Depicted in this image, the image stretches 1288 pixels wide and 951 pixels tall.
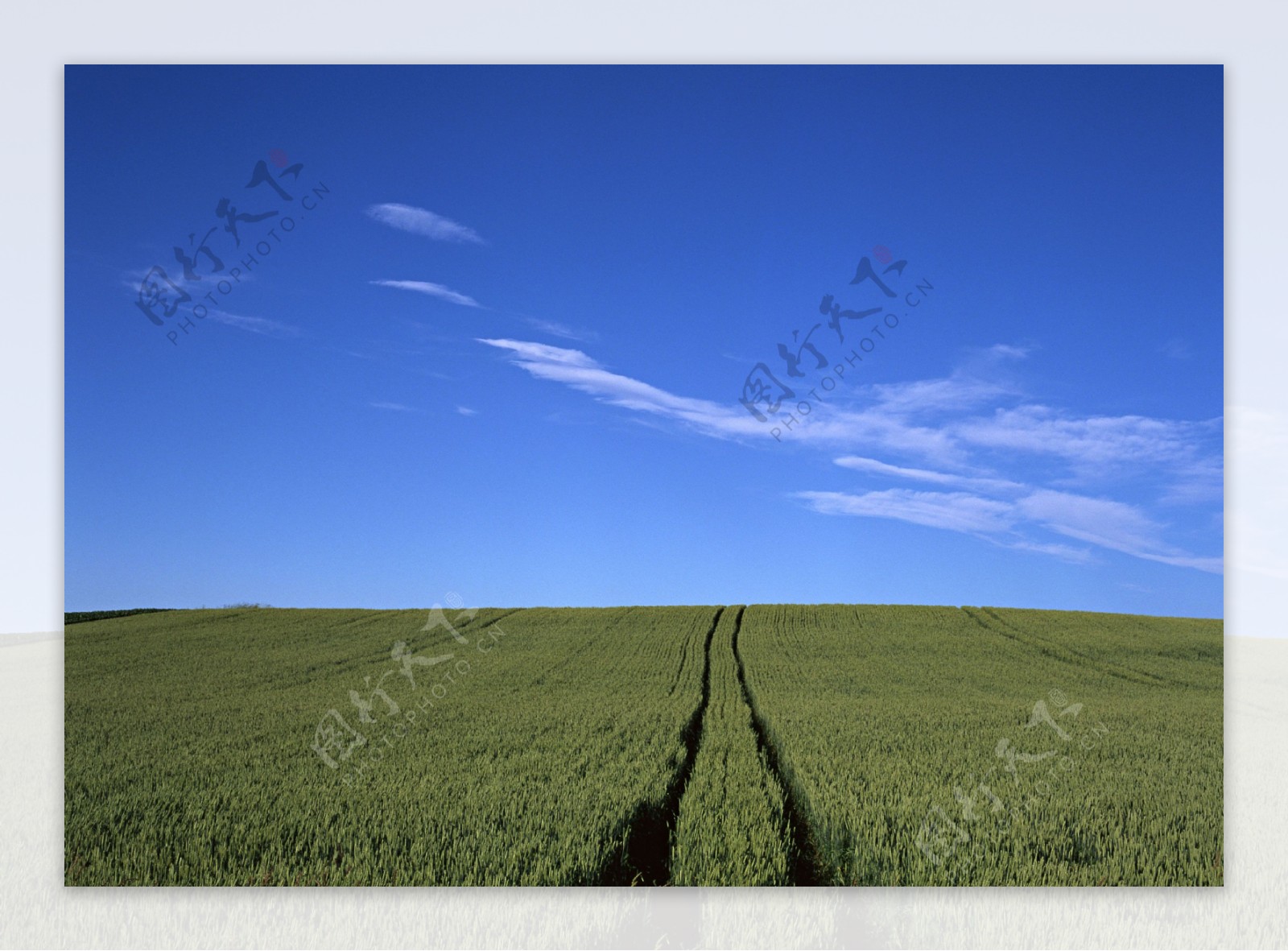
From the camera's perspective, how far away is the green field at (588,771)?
5.59 m

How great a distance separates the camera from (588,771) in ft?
21.7

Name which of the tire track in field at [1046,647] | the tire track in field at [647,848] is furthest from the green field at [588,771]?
the tire track in field at [1046,647]

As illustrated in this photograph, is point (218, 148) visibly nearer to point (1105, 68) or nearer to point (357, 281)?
Result: point (357, 281)

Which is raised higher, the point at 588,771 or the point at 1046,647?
the point at 1046,647

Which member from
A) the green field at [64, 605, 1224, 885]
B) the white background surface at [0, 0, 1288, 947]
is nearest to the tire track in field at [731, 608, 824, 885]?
the green field at [64, 605, 1224, 885]

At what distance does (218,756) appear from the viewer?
6.71 meters

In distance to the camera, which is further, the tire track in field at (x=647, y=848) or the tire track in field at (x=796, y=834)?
the tire track in field at (x=796, y=834)

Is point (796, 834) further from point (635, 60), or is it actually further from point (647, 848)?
point (635, 60)

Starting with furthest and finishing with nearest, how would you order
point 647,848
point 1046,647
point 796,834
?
point 1046,647, point 796,834, point 647,848

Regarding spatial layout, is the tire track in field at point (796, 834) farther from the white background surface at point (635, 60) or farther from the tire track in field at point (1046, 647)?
the tire track in field at point (1046, 647)

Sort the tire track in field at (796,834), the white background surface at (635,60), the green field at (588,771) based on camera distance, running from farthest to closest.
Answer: the white background surface at (635,60), the tire track in field at (796,834), the green field at (588,771)

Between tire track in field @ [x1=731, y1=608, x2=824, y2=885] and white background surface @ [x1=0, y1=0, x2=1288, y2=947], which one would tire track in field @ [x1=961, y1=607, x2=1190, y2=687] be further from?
white background surface @ [x1=0, y1=0, x2=1288, y2=947]

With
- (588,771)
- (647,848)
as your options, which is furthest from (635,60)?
(647,848)

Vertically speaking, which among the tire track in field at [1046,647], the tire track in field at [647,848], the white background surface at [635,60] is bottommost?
the tire track in field at [647,848]
